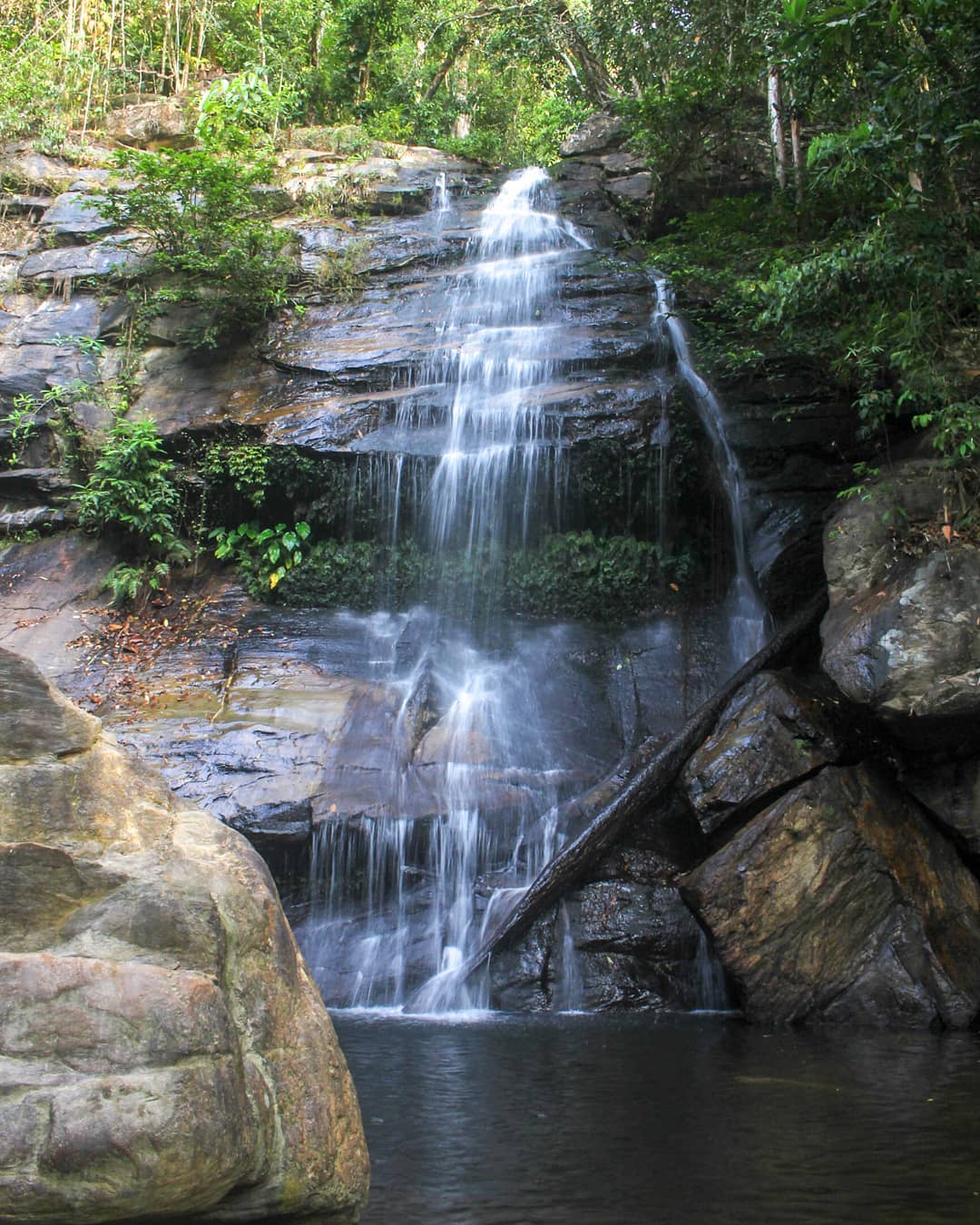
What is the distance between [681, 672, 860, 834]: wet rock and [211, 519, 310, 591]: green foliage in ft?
21.5

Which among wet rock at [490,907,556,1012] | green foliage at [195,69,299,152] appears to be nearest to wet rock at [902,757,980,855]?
Answer: wet rock at [490,907,556,1012]

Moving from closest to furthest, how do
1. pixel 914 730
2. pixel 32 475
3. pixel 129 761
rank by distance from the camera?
pixel 129 761 → pixel 914 730 → pixel 32 475

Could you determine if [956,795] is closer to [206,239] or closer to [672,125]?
[672,125]

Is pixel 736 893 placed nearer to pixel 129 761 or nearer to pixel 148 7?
pixel 129 761

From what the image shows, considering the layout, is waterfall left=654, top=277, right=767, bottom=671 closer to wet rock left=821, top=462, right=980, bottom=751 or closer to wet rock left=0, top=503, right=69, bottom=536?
wet rock left=821, top=462, right=980, bottom=751

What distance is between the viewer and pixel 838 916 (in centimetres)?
755

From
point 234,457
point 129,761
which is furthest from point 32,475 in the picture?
point 129,761

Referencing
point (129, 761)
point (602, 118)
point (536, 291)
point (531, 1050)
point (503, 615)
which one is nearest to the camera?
point (129, 761)

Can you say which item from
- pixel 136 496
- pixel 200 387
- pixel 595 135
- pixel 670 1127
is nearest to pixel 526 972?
pixel 670 1127

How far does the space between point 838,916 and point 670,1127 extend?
11.5 feet

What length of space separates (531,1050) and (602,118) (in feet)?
59.2

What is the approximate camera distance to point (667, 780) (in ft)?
29.7

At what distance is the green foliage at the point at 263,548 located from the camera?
1290cm

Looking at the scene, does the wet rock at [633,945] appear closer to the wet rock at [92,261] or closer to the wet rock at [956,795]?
the wet rock at [956,795]
